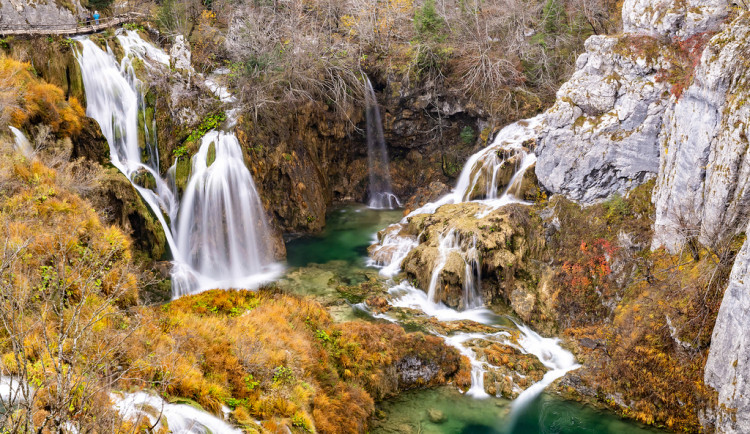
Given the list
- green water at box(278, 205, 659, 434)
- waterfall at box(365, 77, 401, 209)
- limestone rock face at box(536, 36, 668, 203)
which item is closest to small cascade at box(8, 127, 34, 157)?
green water at box(278, 205, 659, 434)

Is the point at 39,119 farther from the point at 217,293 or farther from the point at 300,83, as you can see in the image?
the point at 300,83

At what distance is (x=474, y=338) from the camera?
1277cm

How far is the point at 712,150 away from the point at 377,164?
15.9 meters

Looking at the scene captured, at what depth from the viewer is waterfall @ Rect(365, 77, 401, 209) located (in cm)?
2371

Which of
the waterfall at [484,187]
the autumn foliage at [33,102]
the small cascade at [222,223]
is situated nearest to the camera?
the autumn foliage at [33,102]

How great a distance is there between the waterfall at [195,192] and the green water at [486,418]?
806cm

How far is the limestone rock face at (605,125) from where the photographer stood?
14.0m

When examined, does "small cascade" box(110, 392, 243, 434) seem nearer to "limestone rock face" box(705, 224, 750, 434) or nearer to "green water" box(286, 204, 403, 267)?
"limestone rock face" box(705, 224, 750, 434)

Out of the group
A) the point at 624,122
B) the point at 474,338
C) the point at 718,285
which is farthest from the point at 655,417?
the point at 624,122

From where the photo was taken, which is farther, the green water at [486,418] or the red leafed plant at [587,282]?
the red leafed plant at [587,282]

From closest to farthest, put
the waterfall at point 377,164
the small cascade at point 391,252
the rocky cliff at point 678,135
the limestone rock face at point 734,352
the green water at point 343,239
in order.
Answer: the limestone rock face at point 734,352, the rocky cliff at point 678,135, the small cascade at point 391,252, the green water at point 343,239, the waterfall at point 377,164

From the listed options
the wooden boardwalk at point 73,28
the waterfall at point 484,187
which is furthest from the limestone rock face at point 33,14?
the waterfall at point 484,187

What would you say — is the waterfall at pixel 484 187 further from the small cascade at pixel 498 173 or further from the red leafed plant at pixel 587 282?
the red leafed plant at pixel 587 282

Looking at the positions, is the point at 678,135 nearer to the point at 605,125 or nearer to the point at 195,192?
the point at 605,125
